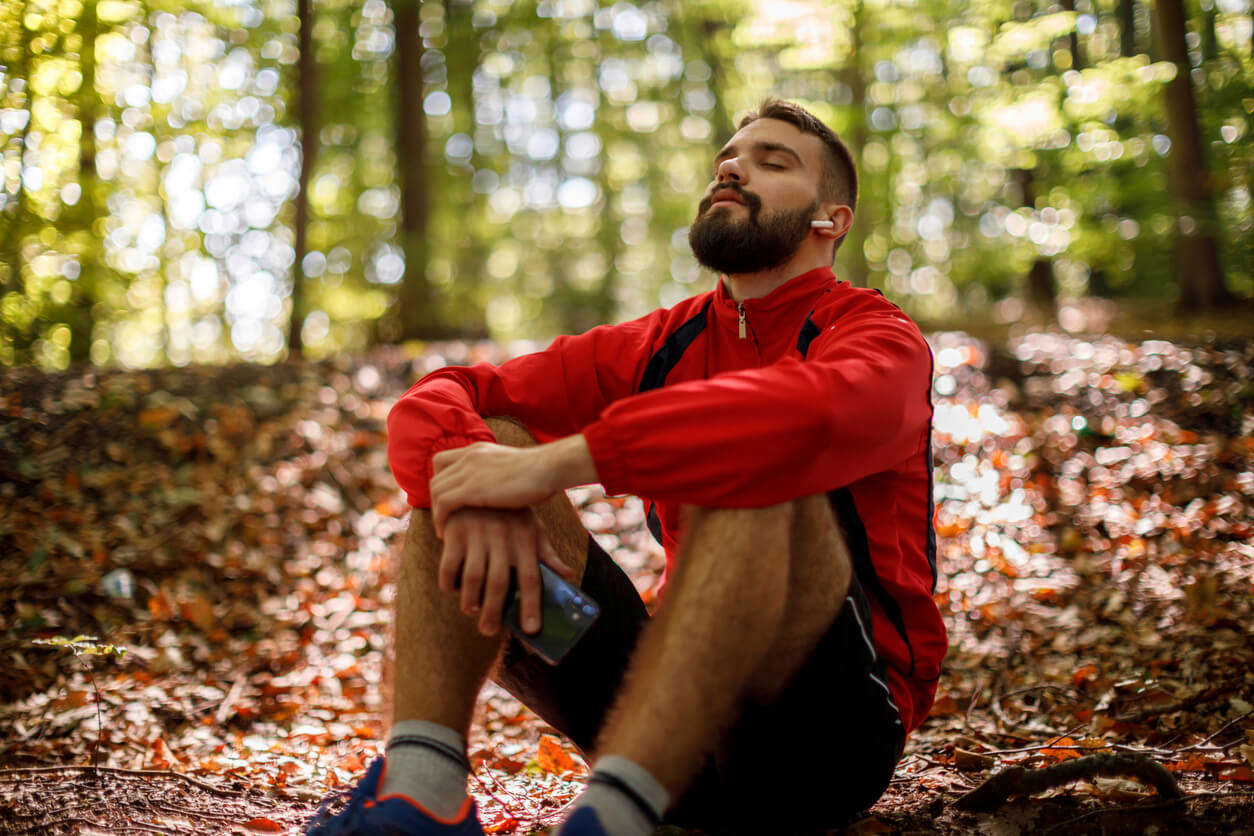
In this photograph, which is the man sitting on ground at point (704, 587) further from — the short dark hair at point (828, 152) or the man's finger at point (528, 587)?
the short dark hair at point (828, 152)

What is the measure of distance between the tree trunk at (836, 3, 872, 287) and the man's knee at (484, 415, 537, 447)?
6.56 m

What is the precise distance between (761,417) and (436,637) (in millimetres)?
873

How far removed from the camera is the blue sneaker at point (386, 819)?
5.03 feet

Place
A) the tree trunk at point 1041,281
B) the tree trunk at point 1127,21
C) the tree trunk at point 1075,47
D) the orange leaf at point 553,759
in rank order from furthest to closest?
the tree trunk at point 1127,21, the tree trunk at point 1041,281, the tree trunk at point 1075,47, the orange leaf at point 553,759

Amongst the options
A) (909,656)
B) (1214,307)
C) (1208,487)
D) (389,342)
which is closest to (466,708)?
(909,656)

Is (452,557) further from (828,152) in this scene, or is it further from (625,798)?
(828,152)

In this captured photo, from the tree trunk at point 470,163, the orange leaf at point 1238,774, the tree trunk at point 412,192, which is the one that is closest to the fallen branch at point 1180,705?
the orange leaf at point 1238,774

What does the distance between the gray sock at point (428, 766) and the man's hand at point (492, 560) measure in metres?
0.23

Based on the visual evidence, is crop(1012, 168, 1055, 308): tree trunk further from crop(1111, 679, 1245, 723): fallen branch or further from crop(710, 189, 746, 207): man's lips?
crop(710, 189, 746, 207): man's lips

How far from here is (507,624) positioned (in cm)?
180

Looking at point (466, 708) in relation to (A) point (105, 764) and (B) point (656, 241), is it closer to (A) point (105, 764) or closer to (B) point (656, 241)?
(A) point (105, 764)

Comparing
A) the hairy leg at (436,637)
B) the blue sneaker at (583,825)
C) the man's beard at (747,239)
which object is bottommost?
the blue sneaker at (583,825)

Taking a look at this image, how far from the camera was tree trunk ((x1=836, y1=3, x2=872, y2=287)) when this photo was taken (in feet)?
28.2

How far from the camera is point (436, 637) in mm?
1863
